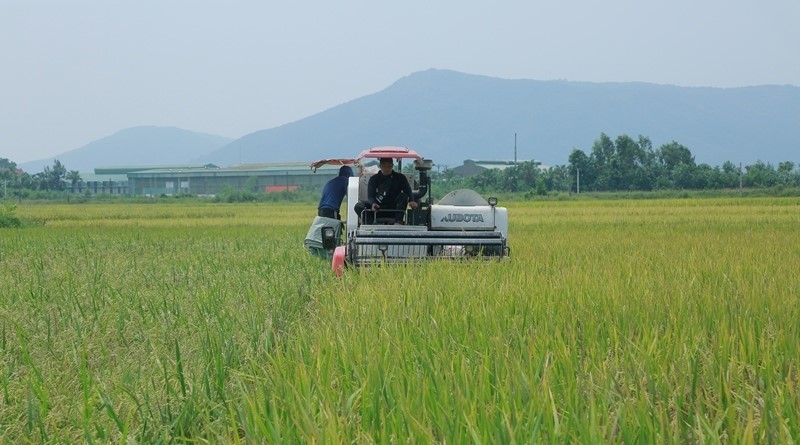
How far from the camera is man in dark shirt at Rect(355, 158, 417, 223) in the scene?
8.85 metres

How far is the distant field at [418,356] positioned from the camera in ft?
8.83

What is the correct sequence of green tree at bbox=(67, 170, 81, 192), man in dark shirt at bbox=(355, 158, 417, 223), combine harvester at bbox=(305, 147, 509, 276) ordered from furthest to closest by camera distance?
green tree at bbox=(67, 170, 81, 192) → man in dark shirt at bbox=(355, 158, 417, 223) → combine harvester at bbox=(305, 147, 509, 276)

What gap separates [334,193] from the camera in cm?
1027

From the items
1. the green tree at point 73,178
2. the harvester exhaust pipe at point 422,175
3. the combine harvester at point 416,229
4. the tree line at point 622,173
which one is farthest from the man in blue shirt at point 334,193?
the green tree at point 73,178

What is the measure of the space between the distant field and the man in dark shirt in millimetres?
896

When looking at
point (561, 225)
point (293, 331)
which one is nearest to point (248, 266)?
point (293, 331)

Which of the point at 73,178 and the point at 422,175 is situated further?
the point at 73,178

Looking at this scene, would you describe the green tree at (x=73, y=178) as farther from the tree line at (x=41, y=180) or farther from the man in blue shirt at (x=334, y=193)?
the man in blue shirt at (x=334, y=193)

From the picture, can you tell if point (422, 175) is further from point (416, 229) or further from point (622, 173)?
point (622, 173)

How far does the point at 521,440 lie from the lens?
7.75 ft

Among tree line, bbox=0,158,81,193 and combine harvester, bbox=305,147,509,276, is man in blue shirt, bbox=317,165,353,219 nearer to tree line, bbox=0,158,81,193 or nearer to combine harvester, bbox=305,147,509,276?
combine harvester, bbox=305,147,509,276

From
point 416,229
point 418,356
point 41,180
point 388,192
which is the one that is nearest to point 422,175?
point 388,192

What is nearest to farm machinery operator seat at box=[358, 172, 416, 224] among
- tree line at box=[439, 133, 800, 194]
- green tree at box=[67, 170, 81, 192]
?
tree line at box=[439, 133, 800, 194]

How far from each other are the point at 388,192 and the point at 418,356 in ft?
16.9
